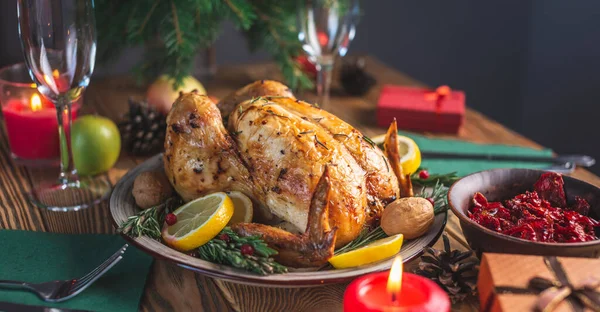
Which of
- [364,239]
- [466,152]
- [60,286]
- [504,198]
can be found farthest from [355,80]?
[60,286]

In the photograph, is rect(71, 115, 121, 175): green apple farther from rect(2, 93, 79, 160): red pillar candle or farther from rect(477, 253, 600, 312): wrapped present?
rect(477, 253, 600, 312): wrapped present

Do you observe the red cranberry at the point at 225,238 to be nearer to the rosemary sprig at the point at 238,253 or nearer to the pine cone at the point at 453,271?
the rosemary sprig at the point at 238,253

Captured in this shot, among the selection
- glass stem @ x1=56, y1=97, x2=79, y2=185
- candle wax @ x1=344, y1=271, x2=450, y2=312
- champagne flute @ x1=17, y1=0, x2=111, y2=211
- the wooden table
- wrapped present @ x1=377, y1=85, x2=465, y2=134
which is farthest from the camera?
wrapped present @ x1=377, y1=85, x2=465, y2=134

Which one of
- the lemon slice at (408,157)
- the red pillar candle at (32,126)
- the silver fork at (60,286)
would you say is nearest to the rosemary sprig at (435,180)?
the lemon slice at (408,157)

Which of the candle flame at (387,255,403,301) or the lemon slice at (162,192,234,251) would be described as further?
the lemon slice at (162,192,234,251)

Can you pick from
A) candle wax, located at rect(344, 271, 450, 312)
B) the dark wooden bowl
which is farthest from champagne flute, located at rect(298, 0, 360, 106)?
candle wax, located at rect(344, 271, 450, 312)

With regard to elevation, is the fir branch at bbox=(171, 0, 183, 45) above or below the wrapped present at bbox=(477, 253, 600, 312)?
above

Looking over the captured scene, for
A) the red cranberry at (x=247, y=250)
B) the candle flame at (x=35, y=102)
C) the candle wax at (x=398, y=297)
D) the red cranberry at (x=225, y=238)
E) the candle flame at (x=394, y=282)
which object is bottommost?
the red cranberry at (x=225, y=238)
